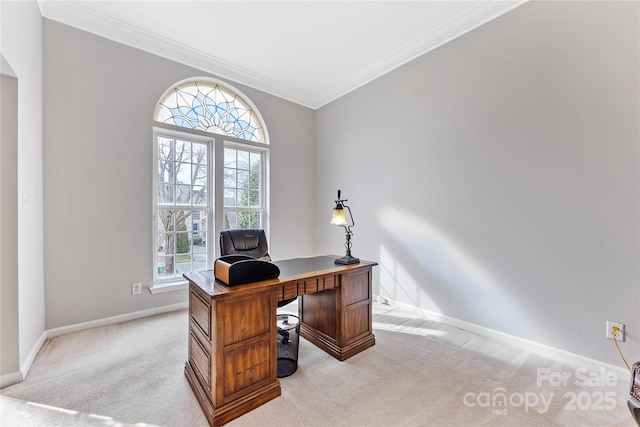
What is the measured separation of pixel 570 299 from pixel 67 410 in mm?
3523

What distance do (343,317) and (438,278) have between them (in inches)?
51.2

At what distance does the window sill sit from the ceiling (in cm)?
265

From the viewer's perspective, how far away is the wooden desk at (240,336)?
4.90 ft

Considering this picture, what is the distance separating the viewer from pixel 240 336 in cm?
157

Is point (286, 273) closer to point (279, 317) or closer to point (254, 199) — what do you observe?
point (279, 317)

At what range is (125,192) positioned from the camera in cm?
286

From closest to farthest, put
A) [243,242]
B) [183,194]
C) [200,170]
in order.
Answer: [243,242], [183,194], [200,170]

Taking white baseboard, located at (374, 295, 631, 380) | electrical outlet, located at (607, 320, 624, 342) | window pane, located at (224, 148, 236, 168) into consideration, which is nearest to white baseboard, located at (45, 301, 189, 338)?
window pane, located at (224, 148, 236, 168)

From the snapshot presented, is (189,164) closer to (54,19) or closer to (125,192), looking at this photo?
(125,192)

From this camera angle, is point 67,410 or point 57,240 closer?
point 67,410

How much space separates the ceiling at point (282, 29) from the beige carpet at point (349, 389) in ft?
9.90

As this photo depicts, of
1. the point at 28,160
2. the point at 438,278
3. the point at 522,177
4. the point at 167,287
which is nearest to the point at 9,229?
the point at 28,160

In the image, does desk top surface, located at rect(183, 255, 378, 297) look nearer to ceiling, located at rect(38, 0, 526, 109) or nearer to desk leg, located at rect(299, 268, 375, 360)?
desk leg, located at rect(299, 268, 375, 360)

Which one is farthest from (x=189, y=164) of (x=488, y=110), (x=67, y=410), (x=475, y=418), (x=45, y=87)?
(x=475, y=418)
